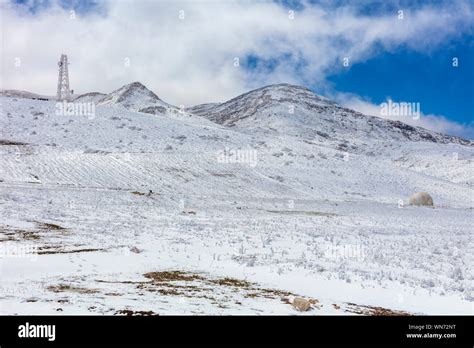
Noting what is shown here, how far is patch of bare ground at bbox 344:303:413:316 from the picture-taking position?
918 centimetres

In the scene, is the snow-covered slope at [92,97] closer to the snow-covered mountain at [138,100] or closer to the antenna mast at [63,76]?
the snow-covered mountain at [138,100]

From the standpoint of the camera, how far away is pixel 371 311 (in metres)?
9.43

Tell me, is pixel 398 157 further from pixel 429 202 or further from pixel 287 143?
pixel 429 202

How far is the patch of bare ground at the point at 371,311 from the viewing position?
9177 millimetres

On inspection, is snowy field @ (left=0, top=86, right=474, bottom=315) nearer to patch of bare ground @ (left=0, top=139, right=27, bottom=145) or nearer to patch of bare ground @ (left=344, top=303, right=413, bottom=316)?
patch of bare ground @ (left=344, top=303, right=413, bottom=316)

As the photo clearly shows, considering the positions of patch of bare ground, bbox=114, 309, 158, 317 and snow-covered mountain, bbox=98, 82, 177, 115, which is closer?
patch of bare ground, bbox=114, 309, 158, 317

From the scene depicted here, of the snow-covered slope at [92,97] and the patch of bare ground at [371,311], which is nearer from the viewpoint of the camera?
the patch of bare ground at [371,311]

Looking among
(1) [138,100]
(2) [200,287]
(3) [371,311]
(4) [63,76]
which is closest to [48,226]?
(2) [200,287]

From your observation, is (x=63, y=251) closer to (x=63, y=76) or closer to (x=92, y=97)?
(x=63, y=76)

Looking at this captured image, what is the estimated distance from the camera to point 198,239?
1900 cm

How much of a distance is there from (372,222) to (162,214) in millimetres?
14757

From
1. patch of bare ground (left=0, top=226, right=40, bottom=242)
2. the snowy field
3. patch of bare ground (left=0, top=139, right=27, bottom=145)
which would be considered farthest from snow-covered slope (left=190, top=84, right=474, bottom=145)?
patch of bare ground (left=0, top=226, right=40, bottom=242)

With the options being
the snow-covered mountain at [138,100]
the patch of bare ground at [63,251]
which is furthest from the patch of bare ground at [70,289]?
the snow-covered mountain at [138,100]
